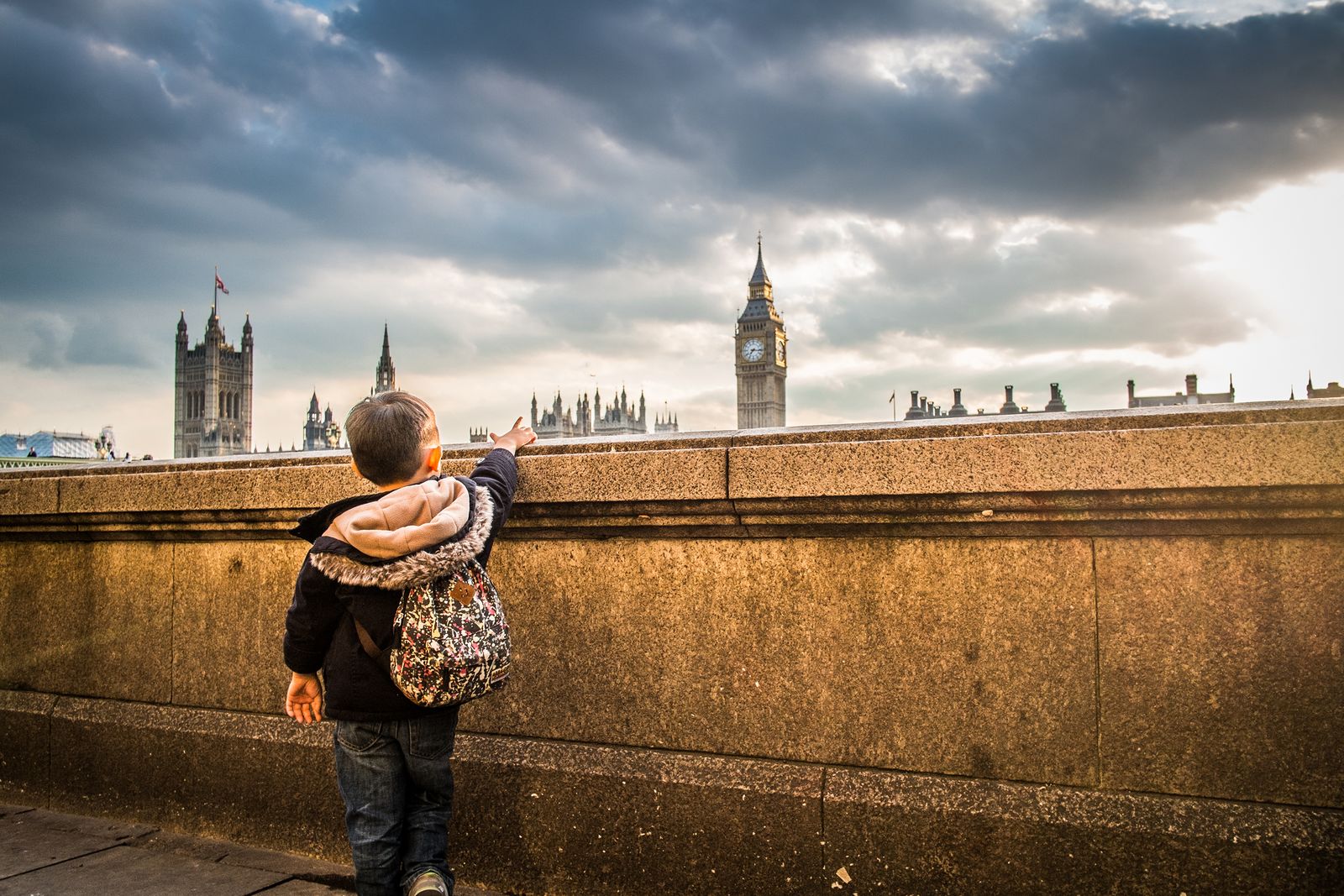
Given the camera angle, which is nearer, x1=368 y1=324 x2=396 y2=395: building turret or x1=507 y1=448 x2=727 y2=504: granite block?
x1=507 y1=448 x2=727 y2=504: granite block

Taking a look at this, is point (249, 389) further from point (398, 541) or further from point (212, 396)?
point (398, 541)

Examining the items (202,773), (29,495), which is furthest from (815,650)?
(29,495)

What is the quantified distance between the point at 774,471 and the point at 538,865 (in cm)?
161

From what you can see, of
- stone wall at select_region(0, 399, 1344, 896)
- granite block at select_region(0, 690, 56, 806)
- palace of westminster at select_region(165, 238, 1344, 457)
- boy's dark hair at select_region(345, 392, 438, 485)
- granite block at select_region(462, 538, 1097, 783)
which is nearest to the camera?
stone wall at select_region(0, 399, 1344, 896)

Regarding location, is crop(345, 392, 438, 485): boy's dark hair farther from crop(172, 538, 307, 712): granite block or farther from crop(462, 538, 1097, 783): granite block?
crop(172, 538, 307, 712): granite block

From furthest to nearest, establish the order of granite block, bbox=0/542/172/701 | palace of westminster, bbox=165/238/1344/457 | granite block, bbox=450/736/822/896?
palace of westminster, bbox=165/238/1344/457
granite block, bbox=0/542/172/701
granite block, bbox=450/736/822/896

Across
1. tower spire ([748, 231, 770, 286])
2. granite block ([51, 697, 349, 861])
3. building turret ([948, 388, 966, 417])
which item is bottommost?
granite block ([51, 697, 349, 861])

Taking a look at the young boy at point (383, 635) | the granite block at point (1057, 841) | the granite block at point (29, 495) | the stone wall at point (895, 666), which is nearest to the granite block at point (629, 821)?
the stone wall at point (895, 666)

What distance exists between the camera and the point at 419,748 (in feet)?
9.43

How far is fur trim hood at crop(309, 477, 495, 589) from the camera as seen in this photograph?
105 inches

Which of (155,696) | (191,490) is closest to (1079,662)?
(191,490)

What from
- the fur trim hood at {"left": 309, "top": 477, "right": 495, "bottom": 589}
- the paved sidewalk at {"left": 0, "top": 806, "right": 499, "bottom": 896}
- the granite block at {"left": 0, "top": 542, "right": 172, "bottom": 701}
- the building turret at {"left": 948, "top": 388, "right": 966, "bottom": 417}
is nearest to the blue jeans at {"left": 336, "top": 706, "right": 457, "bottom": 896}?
the fur trim hood at {"left": 309, "top": 477, "right": 495, "bottom": 589}

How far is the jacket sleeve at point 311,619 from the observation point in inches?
111

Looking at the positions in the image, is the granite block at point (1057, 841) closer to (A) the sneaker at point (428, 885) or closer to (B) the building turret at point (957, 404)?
(A) the sneaker at point (428, 885)
